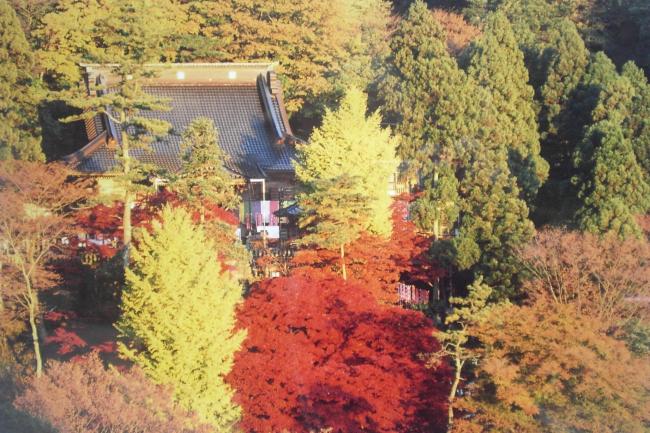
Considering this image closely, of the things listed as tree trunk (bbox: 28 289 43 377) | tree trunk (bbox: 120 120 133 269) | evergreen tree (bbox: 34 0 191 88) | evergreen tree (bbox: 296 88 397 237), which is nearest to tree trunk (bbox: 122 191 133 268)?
tree trunk (bbox: 120 120 133 269)

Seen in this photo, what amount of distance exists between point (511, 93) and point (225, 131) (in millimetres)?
8671

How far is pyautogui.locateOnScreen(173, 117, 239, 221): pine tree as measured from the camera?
1905cm

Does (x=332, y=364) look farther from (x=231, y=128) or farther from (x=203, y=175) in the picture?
(x=231, y=128)

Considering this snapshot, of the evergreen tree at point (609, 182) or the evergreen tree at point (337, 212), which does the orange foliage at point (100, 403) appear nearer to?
the evergreen tree at point (337, 212)

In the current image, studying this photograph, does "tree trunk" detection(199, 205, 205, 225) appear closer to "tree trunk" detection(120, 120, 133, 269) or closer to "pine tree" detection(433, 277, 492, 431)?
"tree trunk" detection(120, 120, 133, 269)

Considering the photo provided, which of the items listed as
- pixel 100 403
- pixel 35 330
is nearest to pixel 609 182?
pixel 100 403

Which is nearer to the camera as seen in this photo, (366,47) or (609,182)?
(609,182)

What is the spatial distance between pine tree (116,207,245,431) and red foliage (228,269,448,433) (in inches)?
32.6

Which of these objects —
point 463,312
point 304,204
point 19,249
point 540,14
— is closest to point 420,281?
point 304,204

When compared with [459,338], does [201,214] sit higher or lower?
higher

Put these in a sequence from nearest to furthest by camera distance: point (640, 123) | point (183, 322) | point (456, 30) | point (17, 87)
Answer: point (183, 322) → point (640, 123) → point (17, 87) → point (456, 30)

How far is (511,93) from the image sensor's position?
2558 cm

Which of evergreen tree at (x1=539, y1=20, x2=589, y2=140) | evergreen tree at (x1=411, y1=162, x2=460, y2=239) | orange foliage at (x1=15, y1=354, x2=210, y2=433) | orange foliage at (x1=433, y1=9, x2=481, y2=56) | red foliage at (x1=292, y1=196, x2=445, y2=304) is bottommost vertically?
orange foliage at (x1=15, y1=354, x2=210, y2=433)

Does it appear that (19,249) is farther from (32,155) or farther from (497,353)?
(497,353)
